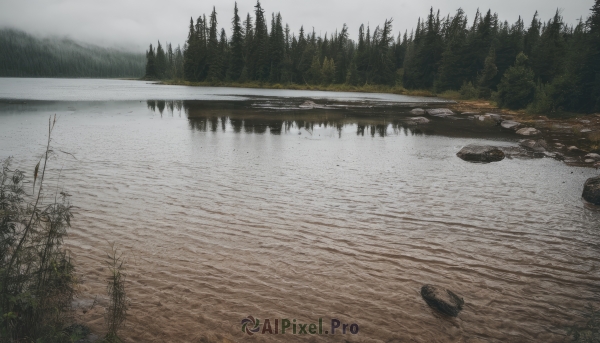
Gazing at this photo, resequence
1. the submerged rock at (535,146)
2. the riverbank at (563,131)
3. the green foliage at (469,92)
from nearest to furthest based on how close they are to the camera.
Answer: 1. the riverbank at (563,131)
2. the submerged rock at (535,146)
3. the green foliage at (469,92)

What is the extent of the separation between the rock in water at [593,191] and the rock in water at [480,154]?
6.78 meters

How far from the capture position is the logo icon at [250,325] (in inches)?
216

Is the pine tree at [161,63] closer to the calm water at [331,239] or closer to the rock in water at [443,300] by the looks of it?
the calm water at [331,239]

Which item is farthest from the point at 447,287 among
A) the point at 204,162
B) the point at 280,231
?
the point at 204,162

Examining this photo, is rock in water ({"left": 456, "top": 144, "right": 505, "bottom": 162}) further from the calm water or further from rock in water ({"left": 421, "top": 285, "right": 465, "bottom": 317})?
rock in water ({"left": 421, "top": 285, "right": 465, "bottom": 317})

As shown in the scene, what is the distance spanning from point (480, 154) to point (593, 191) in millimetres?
7597

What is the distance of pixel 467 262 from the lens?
26.0ft

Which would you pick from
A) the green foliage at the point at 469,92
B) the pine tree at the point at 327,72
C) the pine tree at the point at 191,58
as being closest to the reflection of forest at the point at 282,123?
the green foliage at the point at 469,92

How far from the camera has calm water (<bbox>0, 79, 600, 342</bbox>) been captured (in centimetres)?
592

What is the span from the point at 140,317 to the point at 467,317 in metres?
5.26

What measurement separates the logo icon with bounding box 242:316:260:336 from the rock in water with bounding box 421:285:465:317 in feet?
9.79

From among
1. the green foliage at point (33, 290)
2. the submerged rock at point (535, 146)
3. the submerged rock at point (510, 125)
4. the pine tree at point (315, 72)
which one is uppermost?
the pine tree at point (315, 72)

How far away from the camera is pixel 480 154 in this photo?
19781mm

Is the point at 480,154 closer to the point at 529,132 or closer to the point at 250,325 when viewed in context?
the point at 529,132
